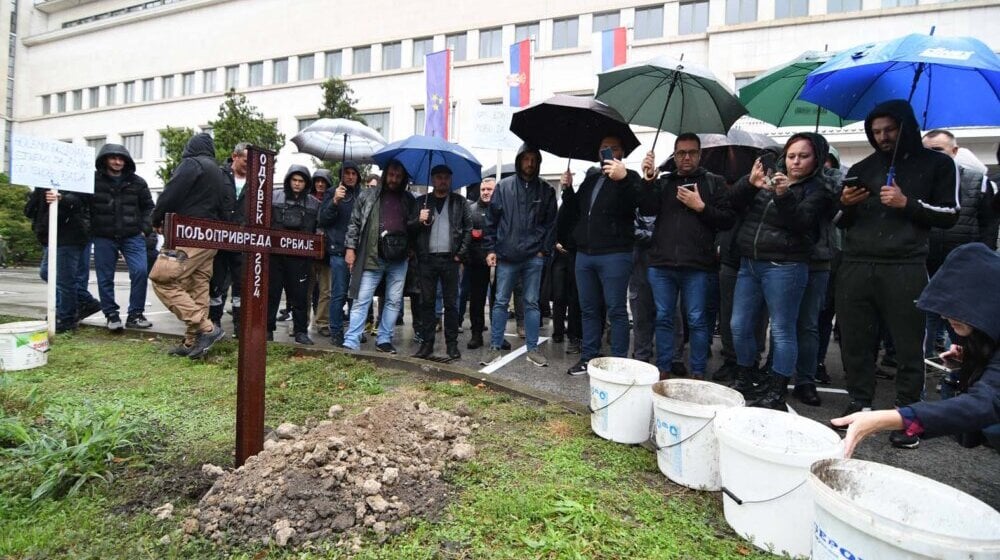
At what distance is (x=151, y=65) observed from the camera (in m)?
35.5

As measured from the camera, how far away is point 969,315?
6.12ft

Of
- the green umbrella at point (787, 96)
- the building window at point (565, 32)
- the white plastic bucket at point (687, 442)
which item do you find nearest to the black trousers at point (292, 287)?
the white plastic bucket at point (687, 442)

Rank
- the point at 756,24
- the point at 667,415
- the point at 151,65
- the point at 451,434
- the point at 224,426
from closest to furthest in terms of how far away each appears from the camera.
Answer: the point at 667,415 < the point at 451,434 < the point at 224,426 < the point at 756,24 < the point at 151,65

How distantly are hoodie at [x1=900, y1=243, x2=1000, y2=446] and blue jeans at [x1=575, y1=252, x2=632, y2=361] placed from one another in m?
2.59

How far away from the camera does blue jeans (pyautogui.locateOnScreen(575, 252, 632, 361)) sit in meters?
4.52

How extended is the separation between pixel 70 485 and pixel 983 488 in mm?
4746

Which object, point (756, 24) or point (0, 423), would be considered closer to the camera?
point (0, 423)

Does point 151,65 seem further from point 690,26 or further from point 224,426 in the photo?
point 224,426

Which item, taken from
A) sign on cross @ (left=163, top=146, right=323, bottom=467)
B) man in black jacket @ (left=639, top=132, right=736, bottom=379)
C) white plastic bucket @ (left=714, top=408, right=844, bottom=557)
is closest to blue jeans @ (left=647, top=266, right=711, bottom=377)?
man in black jacket @ (left=639, top=132, right=736, bottom=379)

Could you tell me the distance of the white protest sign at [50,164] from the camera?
199 inches

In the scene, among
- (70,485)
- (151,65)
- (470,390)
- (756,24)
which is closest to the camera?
(70,485)

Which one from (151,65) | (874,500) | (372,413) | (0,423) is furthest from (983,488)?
(151,65)

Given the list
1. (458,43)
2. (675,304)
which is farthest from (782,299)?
(458,43)

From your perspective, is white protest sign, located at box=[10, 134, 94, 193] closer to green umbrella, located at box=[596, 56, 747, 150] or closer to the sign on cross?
the sign on cross
